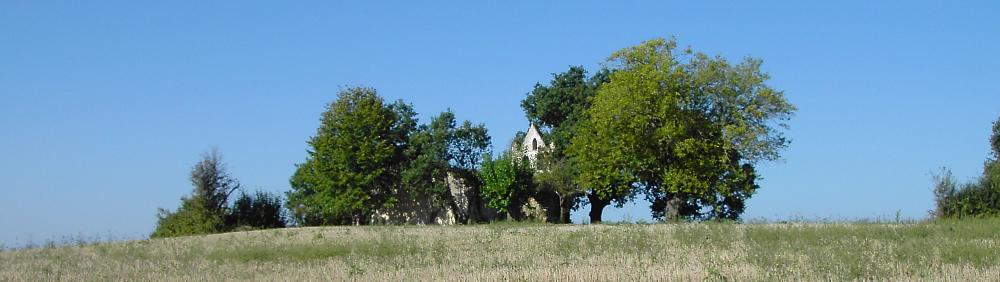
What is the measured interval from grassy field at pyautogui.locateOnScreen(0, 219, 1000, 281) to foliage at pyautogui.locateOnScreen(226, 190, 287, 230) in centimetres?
2210

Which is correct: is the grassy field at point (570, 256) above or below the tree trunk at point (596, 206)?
below

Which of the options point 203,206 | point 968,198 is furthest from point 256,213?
→ point 968,198

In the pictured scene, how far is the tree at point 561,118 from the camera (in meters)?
58.8

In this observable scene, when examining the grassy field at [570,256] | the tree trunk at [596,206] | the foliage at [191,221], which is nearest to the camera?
the grassy field at [570,256]

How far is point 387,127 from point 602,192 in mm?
16555

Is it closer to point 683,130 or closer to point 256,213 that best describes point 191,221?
point 256,213

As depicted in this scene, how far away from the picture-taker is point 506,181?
198 ft

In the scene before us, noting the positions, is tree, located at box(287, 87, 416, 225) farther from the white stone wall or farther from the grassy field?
the grassy field

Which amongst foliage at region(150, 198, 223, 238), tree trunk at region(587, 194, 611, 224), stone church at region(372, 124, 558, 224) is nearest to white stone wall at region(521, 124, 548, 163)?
stone church at region(372, 124, 558, 224)

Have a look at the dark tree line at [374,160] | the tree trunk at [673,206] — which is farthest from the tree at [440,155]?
the tree trunk at [673,206]

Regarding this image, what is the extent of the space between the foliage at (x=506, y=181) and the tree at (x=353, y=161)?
6093mm

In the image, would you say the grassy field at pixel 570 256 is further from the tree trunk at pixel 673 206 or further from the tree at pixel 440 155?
the tree at pixel 440 155

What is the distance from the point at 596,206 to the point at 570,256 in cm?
3703

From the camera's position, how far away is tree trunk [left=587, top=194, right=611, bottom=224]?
202 ft
